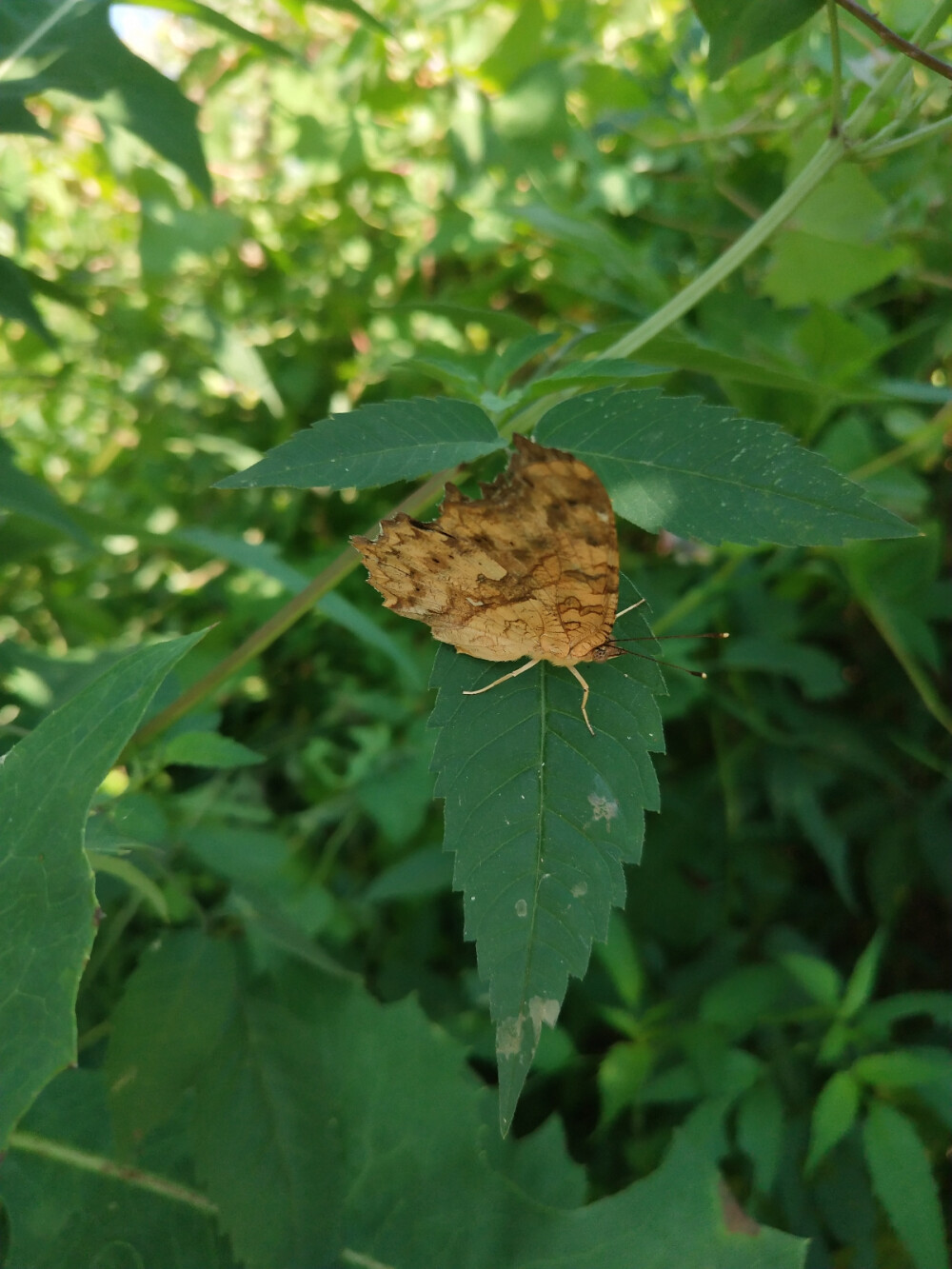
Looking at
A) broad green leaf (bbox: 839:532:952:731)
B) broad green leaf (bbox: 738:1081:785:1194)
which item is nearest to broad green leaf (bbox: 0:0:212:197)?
broad green leaf (bbox: 839:532:952:731)

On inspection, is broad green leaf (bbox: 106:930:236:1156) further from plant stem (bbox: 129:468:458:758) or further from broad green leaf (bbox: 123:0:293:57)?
broad green leaf (bbox: 123:0:293:57)

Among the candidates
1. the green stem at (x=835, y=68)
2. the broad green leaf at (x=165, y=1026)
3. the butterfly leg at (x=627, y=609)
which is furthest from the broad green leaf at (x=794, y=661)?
the broad green leaf at (x=165, y=1026)

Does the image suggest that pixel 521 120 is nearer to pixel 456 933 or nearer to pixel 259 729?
pixel 259 729

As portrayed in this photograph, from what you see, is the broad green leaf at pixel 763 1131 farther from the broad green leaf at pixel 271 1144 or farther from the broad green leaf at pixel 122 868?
the broad green leaf at pixel 122 868

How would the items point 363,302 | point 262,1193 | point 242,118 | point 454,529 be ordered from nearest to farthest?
1. point 454,529
2. point 262,1193
3. point 363,302
4. point 242,118

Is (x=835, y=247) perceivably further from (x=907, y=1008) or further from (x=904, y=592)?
(x=907, y=1008)

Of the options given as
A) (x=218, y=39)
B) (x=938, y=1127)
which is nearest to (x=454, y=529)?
(x=938, y=1127)
